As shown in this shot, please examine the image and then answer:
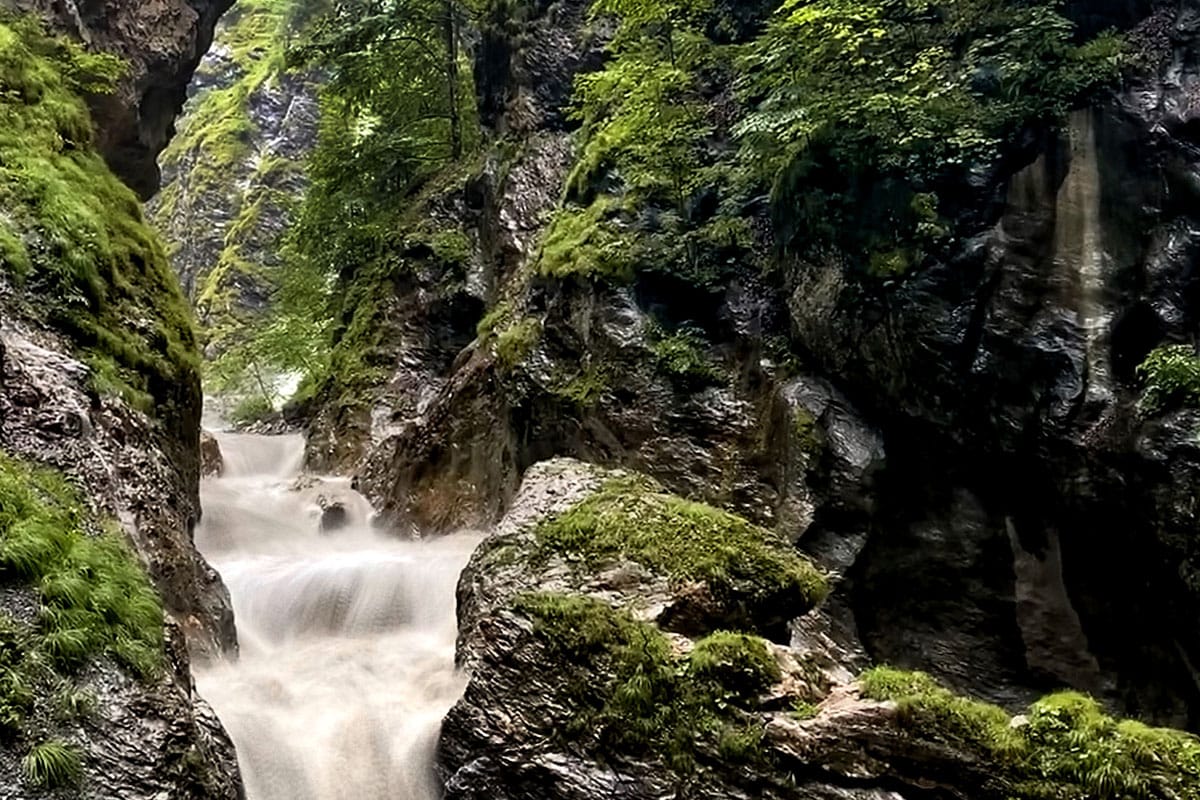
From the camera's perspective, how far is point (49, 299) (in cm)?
897

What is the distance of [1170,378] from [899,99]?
182 inches

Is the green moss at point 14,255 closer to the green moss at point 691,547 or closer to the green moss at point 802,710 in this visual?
the green moss at point 691,547

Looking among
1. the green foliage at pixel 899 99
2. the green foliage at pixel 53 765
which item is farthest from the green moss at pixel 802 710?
the green foliage at pixel 899 99

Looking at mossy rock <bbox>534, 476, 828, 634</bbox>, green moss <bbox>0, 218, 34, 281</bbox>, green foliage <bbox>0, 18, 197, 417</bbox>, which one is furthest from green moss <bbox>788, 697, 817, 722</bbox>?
green moss <bbox>0, 218, 34, 281</bbox>

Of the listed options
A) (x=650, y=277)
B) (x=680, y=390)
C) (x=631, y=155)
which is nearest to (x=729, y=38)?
(x=631, y=155)

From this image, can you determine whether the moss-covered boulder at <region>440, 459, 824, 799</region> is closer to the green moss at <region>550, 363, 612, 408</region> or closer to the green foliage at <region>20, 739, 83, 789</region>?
the green foliage at <region>20, 739, 83, 789</region>

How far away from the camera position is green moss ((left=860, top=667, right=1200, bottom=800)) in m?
5.62

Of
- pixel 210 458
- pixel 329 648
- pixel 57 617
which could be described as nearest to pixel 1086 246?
pixel 329 648

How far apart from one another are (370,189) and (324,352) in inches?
182

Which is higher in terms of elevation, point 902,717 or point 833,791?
point 902,717

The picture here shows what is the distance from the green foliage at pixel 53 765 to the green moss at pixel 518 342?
10798 millimetres

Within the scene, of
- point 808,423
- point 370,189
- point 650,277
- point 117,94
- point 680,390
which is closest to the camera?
point 808,423

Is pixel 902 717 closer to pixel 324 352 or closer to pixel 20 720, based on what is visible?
pixel 20 720

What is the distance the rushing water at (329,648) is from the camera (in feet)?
24.1
